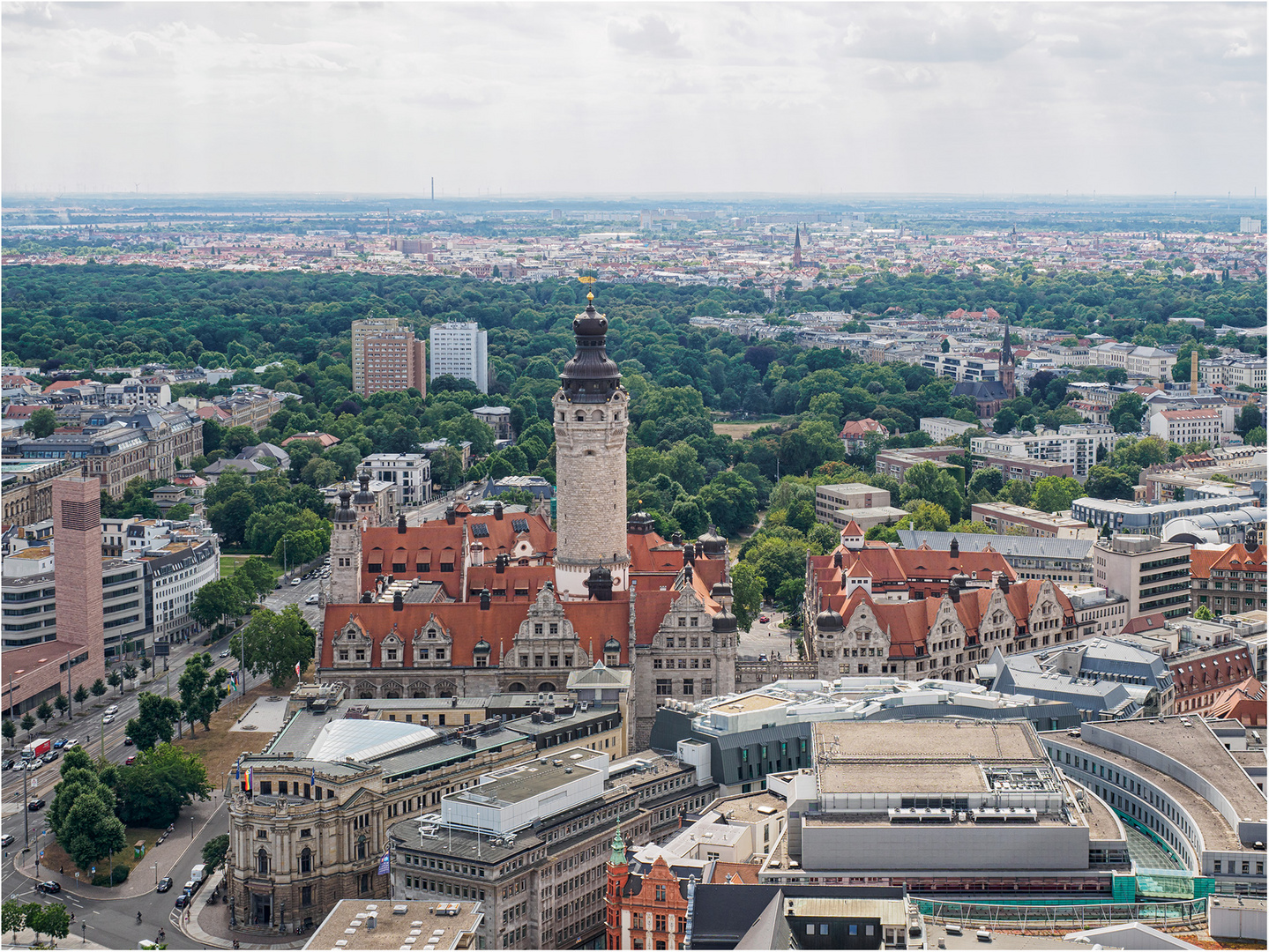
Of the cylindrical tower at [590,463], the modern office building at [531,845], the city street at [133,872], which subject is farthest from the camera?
the cylindrical tower at [590,463]

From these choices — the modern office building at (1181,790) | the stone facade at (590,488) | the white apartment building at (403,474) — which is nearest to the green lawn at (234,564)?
the white apartment building at (403,474)

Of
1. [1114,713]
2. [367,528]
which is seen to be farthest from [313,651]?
[1114,713]

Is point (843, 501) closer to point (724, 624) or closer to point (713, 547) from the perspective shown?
point (713, 547)

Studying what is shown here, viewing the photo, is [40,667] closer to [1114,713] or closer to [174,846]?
[174,846]

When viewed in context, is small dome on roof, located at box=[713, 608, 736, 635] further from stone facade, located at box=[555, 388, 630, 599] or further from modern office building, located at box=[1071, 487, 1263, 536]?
modern office building, located at box=[1071, 487, 1263, 536]

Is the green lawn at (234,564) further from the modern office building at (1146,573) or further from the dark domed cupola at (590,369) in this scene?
the modern office building at (1146,573)

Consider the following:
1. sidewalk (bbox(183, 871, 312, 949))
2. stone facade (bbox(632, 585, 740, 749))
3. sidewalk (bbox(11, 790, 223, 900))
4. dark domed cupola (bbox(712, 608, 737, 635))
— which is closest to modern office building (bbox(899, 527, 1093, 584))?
dark domed cupola (bbox(712, 608, 737, 635))

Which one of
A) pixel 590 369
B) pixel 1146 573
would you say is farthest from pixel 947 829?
pixel 1146 573
